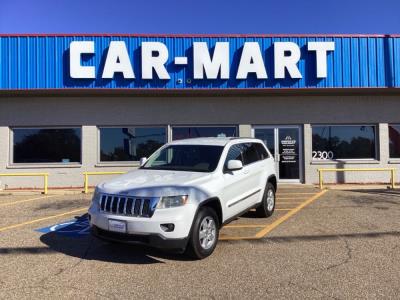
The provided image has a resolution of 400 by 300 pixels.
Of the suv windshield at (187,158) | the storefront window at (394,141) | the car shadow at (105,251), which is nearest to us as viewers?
the car shadow at (105,251)

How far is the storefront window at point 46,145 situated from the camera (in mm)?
14375

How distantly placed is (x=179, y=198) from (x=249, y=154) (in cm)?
278

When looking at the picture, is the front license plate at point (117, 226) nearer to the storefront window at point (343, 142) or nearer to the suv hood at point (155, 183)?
the suv hood at point (155, 183)

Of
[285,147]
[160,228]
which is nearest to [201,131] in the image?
[285,147]

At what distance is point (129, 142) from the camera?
1453cm

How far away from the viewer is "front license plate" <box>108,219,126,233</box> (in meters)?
5.30

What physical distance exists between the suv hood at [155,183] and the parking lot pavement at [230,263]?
3.34 feet

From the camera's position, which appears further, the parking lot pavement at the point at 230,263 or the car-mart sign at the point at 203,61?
the car-mart sign at the point at 203,61

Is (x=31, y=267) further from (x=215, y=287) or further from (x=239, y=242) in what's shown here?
(x=239, y=242)

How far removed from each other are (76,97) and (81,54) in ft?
5.52

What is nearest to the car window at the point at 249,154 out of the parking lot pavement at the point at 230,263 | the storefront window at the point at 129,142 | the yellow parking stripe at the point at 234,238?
the parking lot pavement at the point at 230,263

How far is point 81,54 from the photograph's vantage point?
44.0 feet

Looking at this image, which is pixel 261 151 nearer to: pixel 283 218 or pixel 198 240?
pixel 283 218

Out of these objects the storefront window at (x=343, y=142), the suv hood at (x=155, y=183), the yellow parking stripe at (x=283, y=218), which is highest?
the storefront window at (x=343, y=142)
